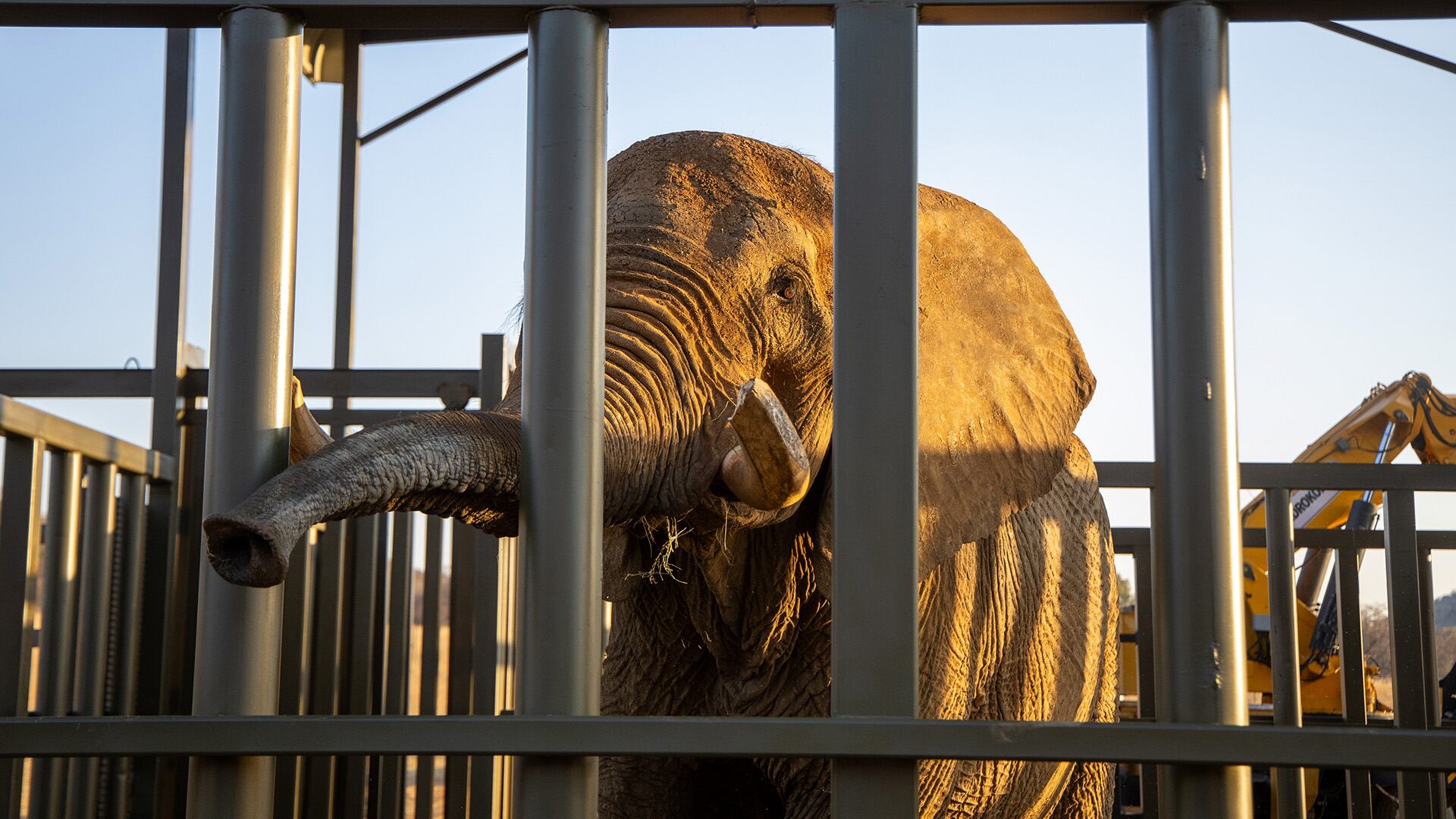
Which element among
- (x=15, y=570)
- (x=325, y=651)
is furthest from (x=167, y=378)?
(x=15, y=570)

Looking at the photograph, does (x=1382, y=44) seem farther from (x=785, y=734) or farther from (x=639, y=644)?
(x=785, y=734)

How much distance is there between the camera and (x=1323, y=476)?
523cm

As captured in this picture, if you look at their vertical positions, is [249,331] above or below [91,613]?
above

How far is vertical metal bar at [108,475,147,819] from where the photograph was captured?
369 centimetres

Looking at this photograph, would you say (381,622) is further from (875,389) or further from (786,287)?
(875,389)

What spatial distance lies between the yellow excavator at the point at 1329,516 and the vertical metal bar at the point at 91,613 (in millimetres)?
6727

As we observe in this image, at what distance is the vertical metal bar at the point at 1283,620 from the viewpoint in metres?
5.28

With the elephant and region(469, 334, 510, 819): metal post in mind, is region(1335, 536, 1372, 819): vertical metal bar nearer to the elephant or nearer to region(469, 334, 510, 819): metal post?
the elephant

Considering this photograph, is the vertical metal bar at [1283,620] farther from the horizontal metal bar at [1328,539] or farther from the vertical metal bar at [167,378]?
the vertical metal bar at [167,378]

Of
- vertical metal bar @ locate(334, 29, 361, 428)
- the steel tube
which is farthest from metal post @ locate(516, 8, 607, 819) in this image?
vertical metal bar @ locate(334, 29, 361, 428)

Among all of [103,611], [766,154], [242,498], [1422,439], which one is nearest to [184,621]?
[103,611]

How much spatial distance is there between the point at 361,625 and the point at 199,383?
1.01m

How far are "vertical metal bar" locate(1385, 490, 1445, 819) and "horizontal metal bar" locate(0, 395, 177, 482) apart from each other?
14.0ft

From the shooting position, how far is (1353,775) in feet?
20.0
